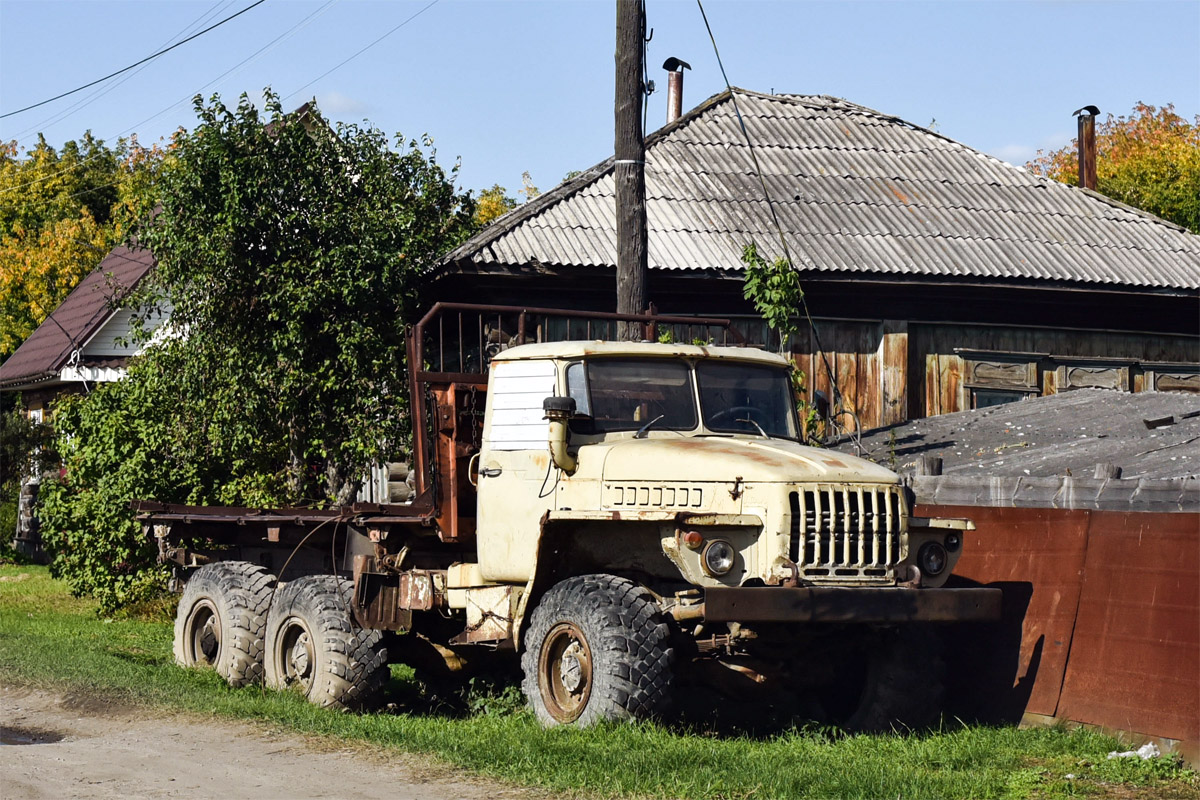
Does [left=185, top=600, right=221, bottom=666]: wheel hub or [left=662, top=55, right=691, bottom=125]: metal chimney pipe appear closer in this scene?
[left=185, top=600, right=221, bottom=666]: wheel hub

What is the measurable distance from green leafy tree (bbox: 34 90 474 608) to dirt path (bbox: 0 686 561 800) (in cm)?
630

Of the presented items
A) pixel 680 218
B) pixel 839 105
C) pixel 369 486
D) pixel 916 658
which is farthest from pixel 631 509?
pixel 839 105

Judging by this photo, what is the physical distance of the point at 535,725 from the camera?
29.7ft

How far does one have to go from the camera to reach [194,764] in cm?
795

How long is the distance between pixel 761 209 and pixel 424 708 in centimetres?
1027

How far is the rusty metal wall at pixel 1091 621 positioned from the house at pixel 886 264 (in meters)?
8.47

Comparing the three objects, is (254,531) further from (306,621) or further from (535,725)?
(535,725)

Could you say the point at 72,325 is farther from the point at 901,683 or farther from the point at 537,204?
the point at 901,683

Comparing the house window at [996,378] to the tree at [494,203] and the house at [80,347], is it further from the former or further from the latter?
the tree at [494,203]

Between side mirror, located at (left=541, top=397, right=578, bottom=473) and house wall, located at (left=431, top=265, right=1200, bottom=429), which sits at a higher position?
house wall, located at (left=431, top=265, right=1200, bottom=429)

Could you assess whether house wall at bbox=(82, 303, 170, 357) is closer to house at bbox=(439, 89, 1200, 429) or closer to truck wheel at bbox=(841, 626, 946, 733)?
house at bbox=(439, 89, 1200, 429)

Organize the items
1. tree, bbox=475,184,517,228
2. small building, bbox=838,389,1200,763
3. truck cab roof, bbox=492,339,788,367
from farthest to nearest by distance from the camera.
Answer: tree, bbox=475,184,517,228 < truck cab roof, bbox=492,339,788,367 < small building, bbox=838,389,1200,763

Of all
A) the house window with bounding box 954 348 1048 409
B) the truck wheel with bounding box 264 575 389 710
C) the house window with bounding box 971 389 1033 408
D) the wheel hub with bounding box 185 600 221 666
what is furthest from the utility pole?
the house window with bounding box 971 389 1033 408

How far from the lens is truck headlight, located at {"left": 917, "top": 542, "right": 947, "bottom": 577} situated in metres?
9.17
